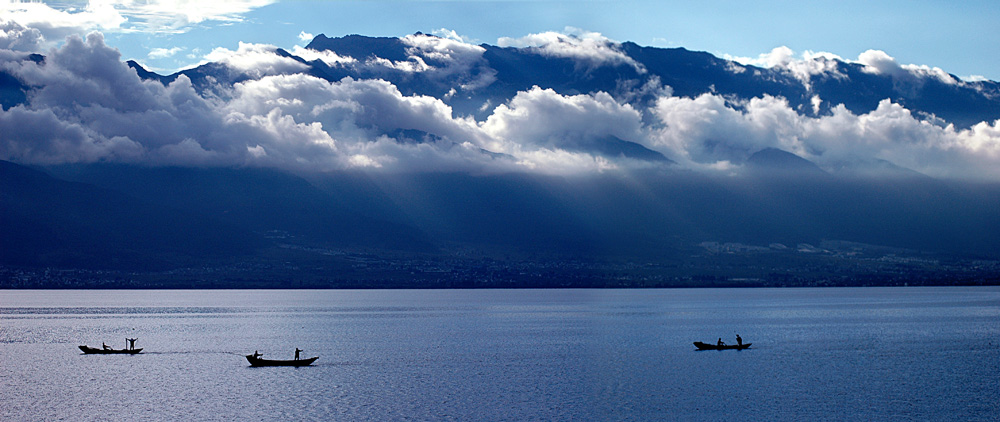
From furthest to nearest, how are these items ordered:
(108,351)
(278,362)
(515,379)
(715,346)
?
(715,346) < (108,351) < (278,362) < (515,379)

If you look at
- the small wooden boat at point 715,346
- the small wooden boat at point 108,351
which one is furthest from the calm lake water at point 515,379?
the small wooden boat at point 715,346

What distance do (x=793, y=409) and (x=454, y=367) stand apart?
1955 inches

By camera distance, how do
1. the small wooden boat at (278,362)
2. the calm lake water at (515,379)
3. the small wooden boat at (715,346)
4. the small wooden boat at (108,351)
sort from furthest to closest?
1. the small wooden boat at (715,346)
2. the small wooden boat at (108,351)
3. the small wooden boat at (278,362)
4. the calm lake water at (515,379)

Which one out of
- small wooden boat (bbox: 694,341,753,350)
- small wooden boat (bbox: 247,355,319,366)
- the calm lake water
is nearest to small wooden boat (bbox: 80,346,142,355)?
the calm lake water

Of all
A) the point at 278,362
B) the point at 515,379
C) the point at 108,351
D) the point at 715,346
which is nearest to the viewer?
the point at 515,379

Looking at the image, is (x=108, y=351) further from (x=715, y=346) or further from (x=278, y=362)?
(x=715, y=346)

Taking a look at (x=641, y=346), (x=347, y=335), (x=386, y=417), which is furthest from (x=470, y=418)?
(x=347, y=335)

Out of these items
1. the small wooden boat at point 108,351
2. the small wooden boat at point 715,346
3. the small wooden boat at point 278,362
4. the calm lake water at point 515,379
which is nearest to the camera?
the calm lake water at point 515,379

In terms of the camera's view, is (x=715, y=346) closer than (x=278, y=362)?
No

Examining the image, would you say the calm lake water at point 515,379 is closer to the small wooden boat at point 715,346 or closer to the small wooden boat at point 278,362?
the small wooden boat at point 278,362

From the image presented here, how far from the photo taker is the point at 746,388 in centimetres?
10325

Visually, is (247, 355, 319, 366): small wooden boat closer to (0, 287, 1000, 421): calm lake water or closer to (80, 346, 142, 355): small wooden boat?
(0, 287, 1000, 421): calm lake water

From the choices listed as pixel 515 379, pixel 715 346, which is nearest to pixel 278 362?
pixel 515 379

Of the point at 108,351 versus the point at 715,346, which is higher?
the point at 715,346
